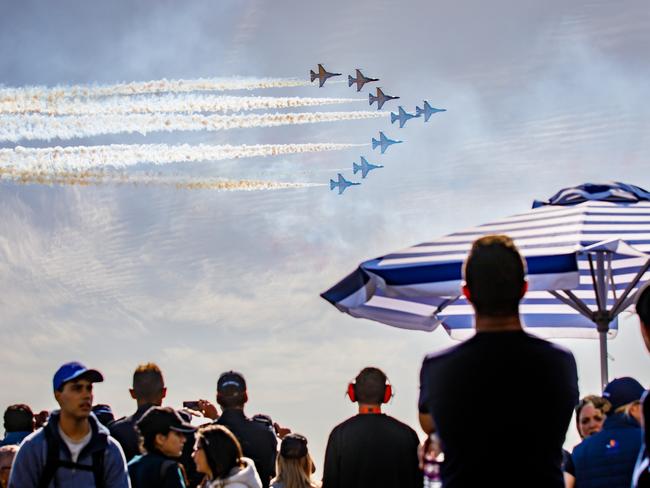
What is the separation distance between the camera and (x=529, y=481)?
120 inches

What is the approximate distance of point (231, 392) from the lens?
7.36 m

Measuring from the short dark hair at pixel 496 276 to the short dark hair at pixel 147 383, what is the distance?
4184 mm

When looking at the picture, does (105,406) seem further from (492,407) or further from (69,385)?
(492,407)

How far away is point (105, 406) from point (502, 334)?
19.1 feet

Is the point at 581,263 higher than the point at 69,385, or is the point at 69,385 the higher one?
the point at 581,263

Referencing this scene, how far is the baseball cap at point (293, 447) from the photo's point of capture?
7.23m

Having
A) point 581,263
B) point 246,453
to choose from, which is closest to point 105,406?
point 246,453

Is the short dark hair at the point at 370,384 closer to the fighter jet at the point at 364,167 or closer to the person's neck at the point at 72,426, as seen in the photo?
the person's neck at the point at 72,426

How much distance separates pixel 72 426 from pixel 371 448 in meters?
1.89

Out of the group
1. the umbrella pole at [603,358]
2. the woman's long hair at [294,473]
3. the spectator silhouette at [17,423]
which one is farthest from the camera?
the umbrella pole at [603,358]

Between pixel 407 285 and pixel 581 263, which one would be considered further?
pixel 581 263

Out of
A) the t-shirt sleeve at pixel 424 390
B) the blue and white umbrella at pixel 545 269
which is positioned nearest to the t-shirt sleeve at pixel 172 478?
the blue and white umbrella at pixel 545 269

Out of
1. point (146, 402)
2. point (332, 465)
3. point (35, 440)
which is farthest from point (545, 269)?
point (35, 440)

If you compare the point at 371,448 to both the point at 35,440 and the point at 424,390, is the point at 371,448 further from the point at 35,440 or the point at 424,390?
the point at 424,390
